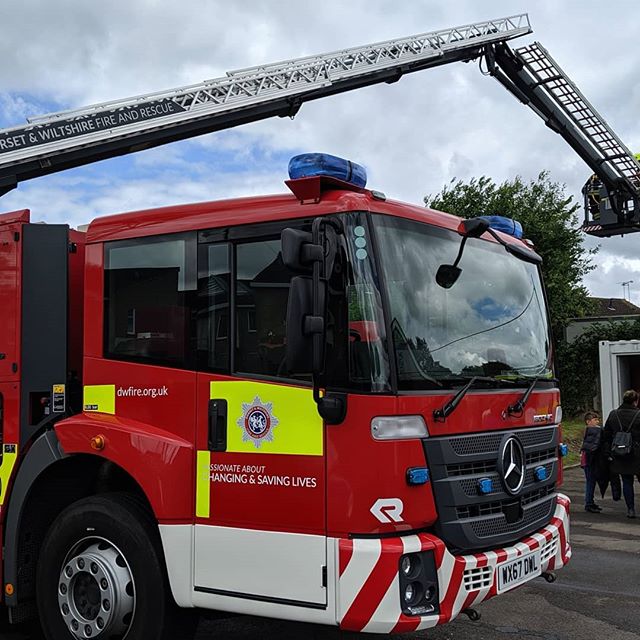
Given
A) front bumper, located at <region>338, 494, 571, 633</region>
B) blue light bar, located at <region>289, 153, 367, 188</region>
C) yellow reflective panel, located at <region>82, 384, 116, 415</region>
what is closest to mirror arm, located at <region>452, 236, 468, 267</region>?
blue light bar, located at <region>289, 153, 367, 188</region>

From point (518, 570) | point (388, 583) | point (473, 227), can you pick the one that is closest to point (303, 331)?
point (388, 583)

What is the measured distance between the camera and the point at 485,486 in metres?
4.11

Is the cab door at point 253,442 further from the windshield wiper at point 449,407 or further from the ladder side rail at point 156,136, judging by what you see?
the ladder side rail at point 156,136

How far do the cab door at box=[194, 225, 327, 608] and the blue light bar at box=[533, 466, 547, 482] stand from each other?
59.6 inches

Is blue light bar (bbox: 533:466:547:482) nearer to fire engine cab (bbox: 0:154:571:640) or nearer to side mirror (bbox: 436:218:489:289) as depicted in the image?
fire engine cab (bbox: 0:154:571:640)

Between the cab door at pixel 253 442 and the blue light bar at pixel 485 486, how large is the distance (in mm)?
872

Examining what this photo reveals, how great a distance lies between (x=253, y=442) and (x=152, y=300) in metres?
1.13

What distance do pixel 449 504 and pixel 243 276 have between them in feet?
Answer: 5.42

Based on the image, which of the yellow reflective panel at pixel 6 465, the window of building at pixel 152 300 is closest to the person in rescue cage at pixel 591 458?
the window of building at pixel 152 300

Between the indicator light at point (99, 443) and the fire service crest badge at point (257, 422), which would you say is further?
the indicator light at point (99, 443)

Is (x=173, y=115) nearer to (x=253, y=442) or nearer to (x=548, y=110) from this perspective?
(x=253, y=442)

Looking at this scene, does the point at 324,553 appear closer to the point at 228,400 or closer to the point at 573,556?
the point at 228,400

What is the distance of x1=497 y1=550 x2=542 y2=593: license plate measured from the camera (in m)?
4.11

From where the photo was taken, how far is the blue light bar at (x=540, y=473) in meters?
4.66
